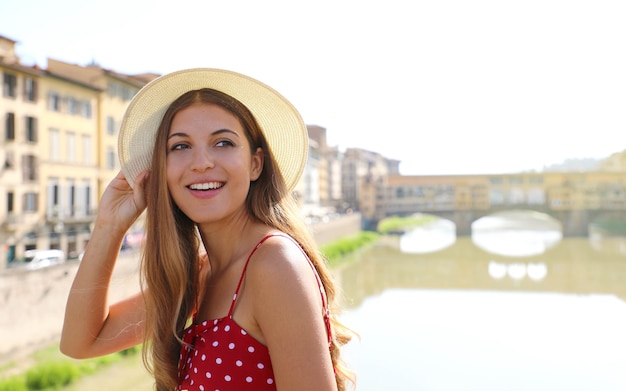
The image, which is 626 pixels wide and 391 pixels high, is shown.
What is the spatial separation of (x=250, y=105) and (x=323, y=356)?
0.41 m

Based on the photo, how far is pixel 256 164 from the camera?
103 cm

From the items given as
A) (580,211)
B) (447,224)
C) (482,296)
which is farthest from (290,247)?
(447,224)

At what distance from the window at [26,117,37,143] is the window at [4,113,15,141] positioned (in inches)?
17.0

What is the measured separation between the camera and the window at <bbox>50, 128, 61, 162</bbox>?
44.9 feet

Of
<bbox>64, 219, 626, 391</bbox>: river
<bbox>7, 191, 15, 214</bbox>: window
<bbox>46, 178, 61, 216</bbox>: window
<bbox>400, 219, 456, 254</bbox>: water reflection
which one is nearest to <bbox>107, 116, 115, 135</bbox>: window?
<bbox>46, 178, 61, 216</bbox>: window

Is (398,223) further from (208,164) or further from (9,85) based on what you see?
(208,164)

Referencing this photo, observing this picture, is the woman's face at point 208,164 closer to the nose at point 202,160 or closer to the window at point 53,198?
the nose at point 202,160

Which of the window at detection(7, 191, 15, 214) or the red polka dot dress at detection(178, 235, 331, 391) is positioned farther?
the window at detection(7, 191, 15, 214)

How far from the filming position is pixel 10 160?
12312 millimetres

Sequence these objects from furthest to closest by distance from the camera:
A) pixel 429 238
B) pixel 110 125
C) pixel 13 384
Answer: pixel 429 238 < pixel 110 125 < pixel 13 384

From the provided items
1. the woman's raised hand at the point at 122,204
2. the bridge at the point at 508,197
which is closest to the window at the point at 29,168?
the woman's raised hand at the point at 122,204

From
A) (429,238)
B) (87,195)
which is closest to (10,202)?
(87,195)

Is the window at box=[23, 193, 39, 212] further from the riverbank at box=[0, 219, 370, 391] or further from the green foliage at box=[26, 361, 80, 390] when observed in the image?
the green foliage at box=[26, 361, 80, 390]

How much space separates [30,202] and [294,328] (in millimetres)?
13217
